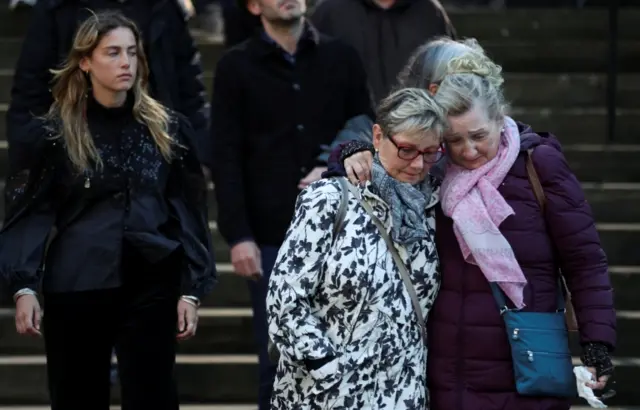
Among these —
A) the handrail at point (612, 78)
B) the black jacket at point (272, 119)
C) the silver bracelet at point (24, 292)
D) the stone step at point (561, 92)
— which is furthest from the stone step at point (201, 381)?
the stone step at point (561, 92)

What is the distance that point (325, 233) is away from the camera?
4.26 m

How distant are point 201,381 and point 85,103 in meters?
2.02

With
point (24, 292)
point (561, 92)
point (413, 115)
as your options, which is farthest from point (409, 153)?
point (561, 92)

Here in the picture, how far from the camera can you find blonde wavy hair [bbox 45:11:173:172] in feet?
17.3

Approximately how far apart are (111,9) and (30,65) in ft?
1.34

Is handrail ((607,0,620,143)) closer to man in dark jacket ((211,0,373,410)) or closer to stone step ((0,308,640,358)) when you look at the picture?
stone step ((0,308,640,358))

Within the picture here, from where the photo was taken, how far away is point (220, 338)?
23.8 ft

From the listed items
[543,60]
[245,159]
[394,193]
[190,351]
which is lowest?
[190,351]

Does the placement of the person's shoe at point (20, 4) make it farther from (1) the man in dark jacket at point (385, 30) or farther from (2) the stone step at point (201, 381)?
(1) the man in dark jacket at point (385, 30)

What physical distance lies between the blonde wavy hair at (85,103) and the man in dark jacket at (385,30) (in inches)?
39.9

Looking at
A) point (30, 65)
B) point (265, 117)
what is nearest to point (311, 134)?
point (265, 117)

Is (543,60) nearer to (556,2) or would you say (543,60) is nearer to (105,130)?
(556,2)

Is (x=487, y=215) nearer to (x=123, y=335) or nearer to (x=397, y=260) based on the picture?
(x=397, y=260)

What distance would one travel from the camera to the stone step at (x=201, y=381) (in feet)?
22.9
